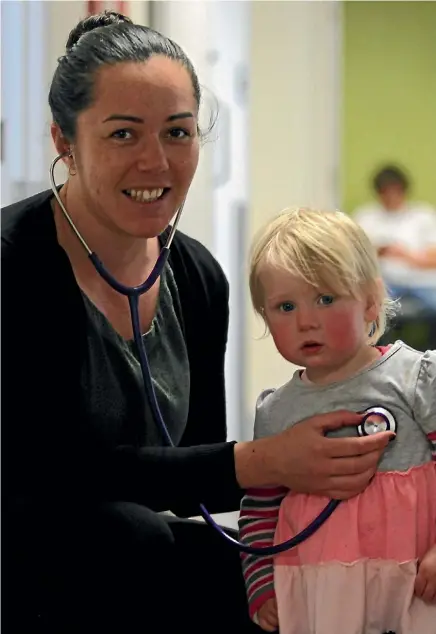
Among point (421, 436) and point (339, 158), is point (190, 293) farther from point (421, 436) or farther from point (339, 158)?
point (339, 158)

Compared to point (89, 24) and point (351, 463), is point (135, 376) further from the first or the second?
point (89, 24)

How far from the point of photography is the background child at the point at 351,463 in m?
1.06

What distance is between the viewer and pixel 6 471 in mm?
1149

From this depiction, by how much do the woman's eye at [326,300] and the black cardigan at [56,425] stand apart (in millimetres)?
212

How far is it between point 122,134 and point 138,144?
0.02m

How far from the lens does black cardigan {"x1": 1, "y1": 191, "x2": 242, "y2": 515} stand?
1.13 meters

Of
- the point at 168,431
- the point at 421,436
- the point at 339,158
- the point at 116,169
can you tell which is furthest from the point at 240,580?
the point at 339,158

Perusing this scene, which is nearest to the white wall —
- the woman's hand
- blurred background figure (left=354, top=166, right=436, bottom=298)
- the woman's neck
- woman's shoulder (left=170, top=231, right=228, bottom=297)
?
blurred background figure (left=354, top=166, right=436, bottom=298)

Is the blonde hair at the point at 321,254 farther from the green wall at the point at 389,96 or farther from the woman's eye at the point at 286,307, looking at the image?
the green wall at the point at 389,96

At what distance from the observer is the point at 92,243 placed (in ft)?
4.01

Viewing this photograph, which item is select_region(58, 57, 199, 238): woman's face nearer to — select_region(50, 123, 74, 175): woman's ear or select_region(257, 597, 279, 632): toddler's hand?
select_region(50, 123, 74, 175): woman's ear

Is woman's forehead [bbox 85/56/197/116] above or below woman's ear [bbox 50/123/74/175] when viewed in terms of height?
above

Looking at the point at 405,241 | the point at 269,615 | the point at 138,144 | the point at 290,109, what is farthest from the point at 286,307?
the point at 405,241

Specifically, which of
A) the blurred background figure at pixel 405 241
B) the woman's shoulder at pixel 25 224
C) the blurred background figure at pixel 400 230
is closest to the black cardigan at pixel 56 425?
the woman's shoulder at pixel 25 224
